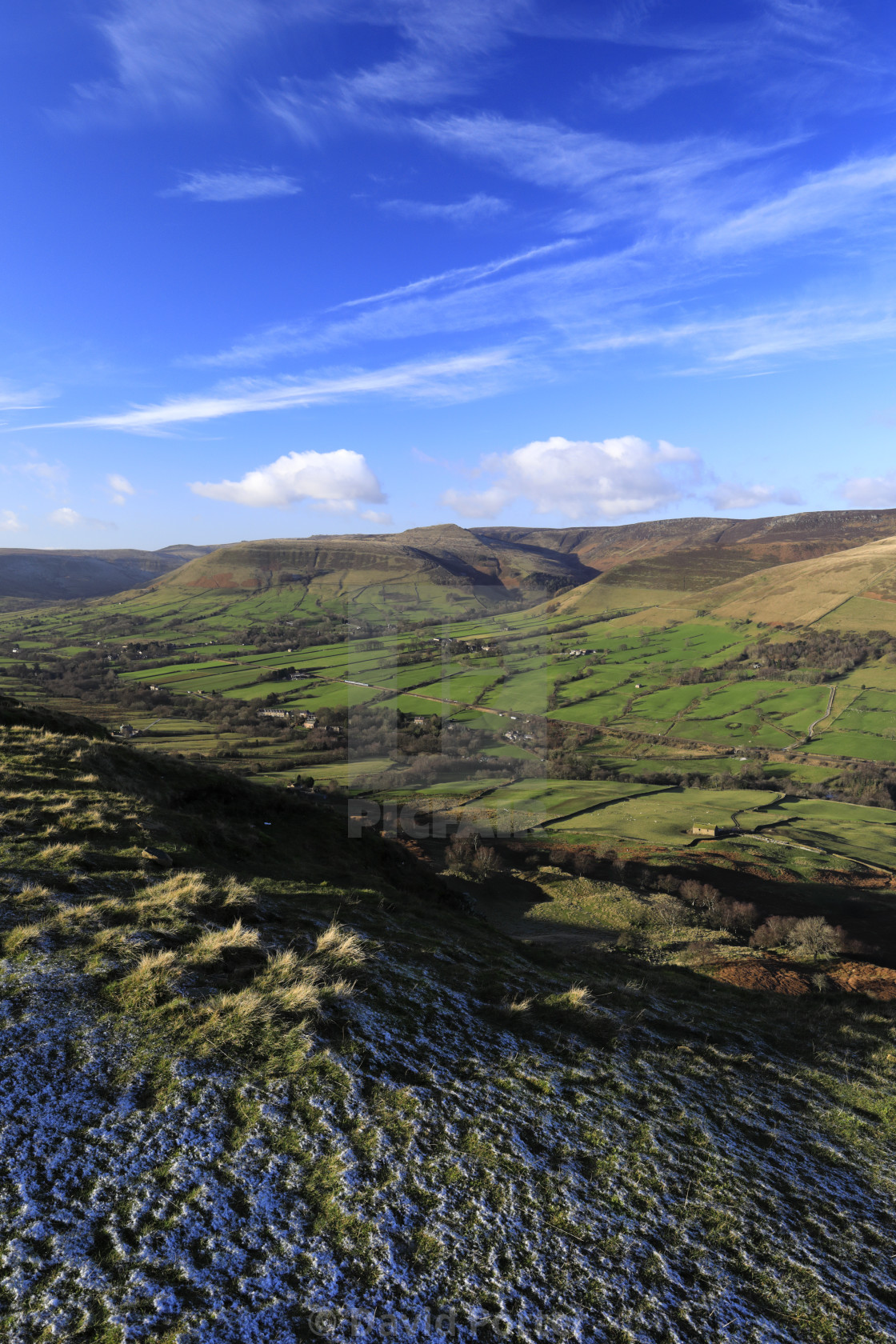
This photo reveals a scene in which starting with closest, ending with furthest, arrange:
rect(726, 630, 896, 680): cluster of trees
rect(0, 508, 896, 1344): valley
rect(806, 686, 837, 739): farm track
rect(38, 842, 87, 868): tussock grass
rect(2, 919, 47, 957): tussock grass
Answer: rect(0, 508, 896, 1344): valley < rect(2, 919, 47, 957): tussock grass < rect(38, 842, 87, 868): tussock grass < rect(806, 686, 837, 739): farm track < rect(726, 630, 896, 680): cluster of trees

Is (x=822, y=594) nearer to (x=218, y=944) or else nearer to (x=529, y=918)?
(x=529, y=918)

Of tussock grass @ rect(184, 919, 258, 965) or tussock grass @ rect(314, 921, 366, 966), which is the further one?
tussock grass @ rect(314, 921, 366, 966)

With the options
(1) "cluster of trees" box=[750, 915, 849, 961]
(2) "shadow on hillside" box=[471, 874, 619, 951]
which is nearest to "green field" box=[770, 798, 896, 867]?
(1) "cluster of trees" box=[750, 915, 849, 961]

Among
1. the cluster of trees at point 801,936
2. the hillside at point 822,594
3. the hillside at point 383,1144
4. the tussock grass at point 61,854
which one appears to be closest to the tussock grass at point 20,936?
the hillside at point 383,1144

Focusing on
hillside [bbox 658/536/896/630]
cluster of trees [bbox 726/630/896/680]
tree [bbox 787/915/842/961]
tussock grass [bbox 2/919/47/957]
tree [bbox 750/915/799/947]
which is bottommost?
tree [bbox 750/915/799/947]

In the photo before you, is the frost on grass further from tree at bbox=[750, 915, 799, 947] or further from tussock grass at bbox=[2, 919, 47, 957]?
tree at bbox=[750, 915, 799, 947]

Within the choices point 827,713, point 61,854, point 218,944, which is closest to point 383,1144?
point 218,944

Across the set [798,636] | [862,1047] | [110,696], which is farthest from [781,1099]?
[798,636]

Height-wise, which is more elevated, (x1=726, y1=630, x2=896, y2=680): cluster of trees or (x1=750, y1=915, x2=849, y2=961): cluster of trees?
(x1=726, y1=630, x2=896, y2=680): cluster of trees

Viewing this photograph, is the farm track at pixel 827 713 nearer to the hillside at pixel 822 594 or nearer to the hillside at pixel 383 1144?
the hillside at pixel 822 594
